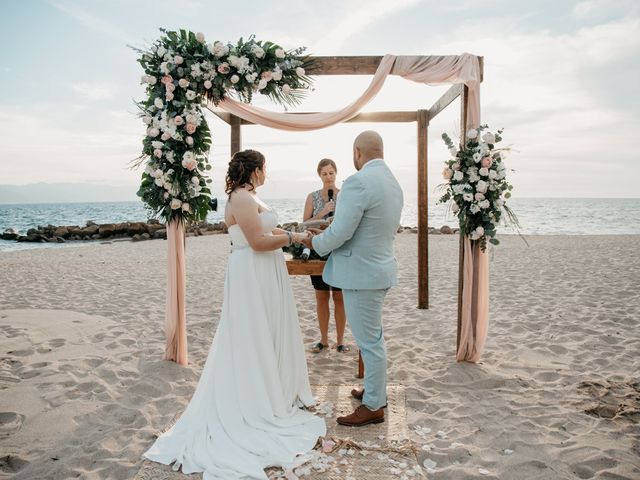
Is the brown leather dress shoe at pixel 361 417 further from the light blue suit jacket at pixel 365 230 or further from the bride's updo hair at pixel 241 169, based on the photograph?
the bride's updo hair at pixel 241 169

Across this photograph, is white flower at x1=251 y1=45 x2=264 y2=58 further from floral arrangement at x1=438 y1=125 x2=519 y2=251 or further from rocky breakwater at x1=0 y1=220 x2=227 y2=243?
rocky breakwater at x1=0 y1=220 x2=227 y2=243

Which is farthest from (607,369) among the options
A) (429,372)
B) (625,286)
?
(625,286)

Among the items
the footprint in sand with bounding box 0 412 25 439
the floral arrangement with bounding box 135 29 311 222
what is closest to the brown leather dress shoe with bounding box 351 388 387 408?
the floral arrangement with bounding box 135 29 311 222

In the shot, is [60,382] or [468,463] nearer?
[468,463]

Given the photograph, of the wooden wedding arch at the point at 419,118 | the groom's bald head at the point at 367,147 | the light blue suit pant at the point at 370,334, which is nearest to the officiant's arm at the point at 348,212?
the groom's bald head at the point at 367,147

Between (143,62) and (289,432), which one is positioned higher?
(143,62)

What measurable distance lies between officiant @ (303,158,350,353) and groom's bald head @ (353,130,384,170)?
1.77 metres

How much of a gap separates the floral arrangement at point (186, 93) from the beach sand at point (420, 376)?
1847mm

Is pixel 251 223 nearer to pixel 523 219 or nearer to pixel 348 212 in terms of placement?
pixel 348 212

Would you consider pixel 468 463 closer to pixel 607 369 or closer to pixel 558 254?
pixel 607 369

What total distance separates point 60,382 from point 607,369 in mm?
5407

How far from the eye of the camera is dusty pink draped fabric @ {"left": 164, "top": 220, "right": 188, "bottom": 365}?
15.6 feet

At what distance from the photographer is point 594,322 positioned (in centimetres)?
625

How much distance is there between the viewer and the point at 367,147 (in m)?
3.42
